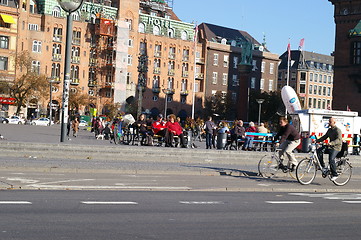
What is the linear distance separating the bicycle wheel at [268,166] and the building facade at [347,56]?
57755 millimetres

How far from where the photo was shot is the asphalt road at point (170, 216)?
10000 millimetres

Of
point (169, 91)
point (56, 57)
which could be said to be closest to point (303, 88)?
point (169, 91)

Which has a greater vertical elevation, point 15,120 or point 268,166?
point 15,120

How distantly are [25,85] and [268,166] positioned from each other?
7512cm

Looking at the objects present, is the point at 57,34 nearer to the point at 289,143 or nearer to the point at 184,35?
the point at 184,35

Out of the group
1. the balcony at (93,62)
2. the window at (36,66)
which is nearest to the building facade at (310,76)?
the balcony at (93,62)

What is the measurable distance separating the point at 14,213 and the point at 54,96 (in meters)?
97.4

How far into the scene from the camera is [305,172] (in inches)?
837

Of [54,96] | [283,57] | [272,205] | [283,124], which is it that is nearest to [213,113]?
[54,96]

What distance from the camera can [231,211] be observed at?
13219 mm

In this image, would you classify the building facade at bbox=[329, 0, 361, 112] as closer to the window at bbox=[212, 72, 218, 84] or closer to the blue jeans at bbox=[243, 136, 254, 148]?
the blue jeans at bbox=[243, 136, 254, 148]

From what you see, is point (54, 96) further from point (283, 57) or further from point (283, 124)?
point (283, 124)

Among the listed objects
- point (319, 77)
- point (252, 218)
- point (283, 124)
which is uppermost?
point (319, 77)

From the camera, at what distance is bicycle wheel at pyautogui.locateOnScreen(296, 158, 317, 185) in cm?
2122
